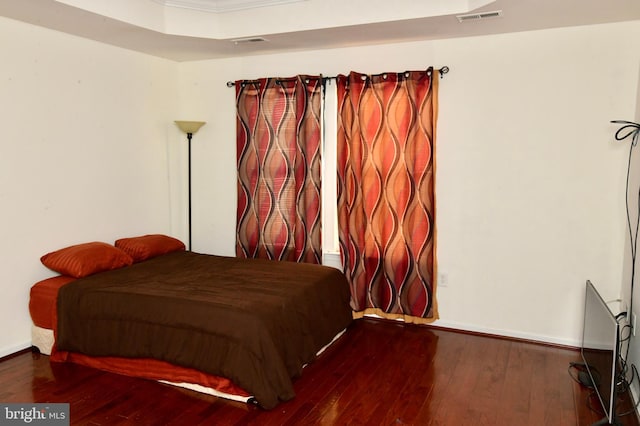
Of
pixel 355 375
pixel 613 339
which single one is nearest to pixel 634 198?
pixel 613 339

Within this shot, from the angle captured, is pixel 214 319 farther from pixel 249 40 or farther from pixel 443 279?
pixel 249 40

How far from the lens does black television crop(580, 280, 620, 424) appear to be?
2.42 m

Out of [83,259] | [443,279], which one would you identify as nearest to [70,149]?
[83,259]

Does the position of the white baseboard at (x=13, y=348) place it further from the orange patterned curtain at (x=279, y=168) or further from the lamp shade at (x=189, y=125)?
the lamp shade at (x=189, y=125)

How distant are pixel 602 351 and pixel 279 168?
2.79m

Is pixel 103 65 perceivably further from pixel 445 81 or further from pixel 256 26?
pixel 445 81

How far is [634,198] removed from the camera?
10.6 ft

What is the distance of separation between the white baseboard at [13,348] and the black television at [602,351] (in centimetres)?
364

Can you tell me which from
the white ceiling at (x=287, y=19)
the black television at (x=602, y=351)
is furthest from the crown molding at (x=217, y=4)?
the black television at (x=602, y=351)

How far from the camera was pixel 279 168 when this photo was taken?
175 inches

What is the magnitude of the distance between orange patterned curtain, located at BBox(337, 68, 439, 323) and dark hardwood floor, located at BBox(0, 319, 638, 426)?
54cm

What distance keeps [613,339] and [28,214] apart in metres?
3.67

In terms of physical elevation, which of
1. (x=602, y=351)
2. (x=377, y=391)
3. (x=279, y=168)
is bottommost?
(x=377, y=391)

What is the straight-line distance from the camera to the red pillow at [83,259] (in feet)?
11.7
